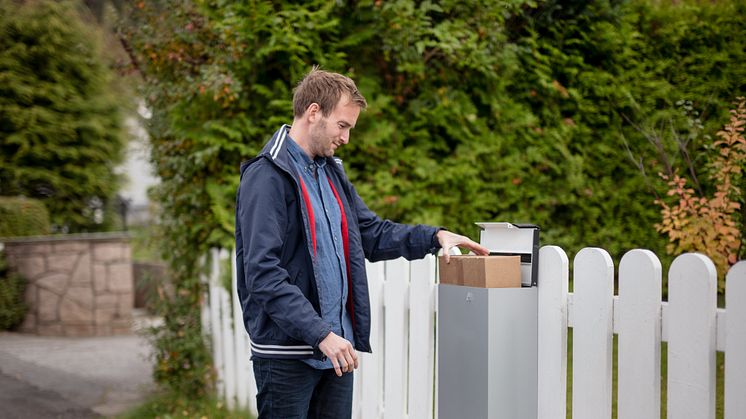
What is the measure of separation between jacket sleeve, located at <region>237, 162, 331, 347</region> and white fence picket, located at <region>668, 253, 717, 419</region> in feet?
3.69

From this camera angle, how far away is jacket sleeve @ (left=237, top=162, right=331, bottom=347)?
2514mm

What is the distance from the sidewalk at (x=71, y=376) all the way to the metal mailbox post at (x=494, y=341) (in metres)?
3.62

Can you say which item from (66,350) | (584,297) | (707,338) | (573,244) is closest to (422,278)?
(584,297)

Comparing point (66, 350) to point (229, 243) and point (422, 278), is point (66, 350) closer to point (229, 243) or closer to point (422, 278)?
point (229, 243)

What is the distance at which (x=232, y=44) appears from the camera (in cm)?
516

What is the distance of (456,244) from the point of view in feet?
9.46

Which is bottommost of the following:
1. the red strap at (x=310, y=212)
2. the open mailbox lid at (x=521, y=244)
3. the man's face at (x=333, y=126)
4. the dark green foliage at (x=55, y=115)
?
the open mailbox lid at (x=521, y=244)

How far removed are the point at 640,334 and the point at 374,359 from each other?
1.80m

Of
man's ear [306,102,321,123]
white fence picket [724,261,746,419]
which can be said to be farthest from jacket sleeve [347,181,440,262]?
white fence picket [724,261,746,419]

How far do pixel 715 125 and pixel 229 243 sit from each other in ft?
11.0

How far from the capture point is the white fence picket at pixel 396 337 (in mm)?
3773

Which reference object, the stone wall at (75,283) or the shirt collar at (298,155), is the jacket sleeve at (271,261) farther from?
the stone wall at (75,283)

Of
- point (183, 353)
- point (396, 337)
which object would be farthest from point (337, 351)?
point (183, 353)

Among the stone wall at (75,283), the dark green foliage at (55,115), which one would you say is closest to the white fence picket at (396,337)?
the stone wall at (75,283)
